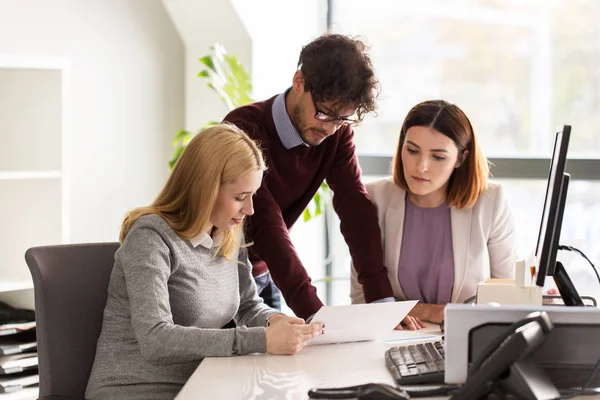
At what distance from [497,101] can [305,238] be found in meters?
1.13

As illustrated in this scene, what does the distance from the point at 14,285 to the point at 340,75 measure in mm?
1399

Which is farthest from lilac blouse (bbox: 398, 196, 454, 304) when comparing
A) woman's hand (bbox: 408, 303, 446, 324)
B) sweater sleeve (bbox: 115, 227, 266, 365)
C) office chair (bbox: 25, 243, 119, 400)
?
office chair (bbox: 25, 243, 119, 400)

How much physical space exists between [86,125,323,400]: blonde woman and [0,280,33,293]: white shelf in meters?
1.07

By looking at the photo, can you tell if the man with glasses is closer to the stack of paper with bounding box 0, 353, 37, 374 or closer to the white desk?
the white desk

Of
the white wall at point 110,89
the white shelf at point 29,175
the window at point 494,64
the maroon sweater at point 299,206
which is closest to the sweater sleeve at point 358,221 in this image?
the maroon sweater at point 299,206

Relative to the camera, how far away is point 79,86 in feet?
12.0

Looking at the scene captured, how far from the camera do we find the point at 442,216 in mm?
2523

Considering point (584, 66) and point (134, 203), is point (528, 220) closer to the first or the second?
point (584, 66)

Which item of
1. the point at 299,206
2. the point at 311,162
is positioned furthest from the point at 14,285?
the point at 311,162

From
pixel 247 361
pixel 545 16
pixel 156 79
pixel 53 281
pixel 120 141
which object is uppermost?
pixel 545 16

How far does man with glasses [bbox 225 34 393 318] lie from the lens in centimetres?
218

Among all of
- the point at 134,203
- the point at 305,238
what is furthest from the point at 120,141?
the point at 305,238

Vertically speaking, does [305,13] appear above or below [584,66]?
above

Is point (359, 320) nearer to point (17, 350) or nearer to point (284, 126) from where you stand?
point (284, 126)
